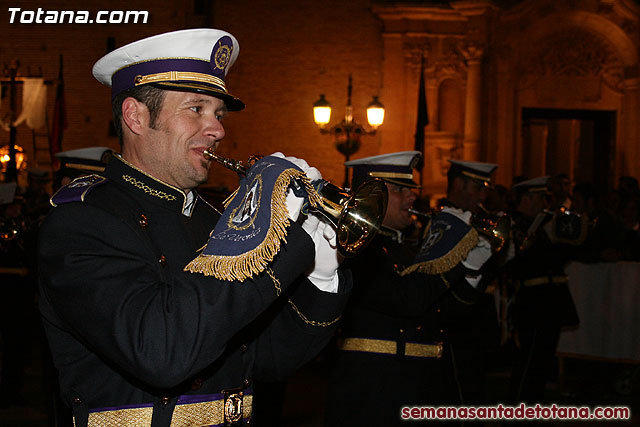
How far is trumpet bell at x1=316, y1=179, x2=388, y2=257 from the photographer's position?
2191 mm

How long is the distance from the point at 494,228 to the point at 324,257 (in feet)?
9.69

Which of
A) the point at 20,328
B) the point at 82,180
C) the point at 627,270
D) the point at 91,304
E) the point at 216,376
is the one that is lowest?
the point at 20,328

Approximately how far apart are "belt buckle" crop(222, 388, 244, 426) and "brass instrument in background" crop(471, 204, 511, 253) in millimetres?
2965

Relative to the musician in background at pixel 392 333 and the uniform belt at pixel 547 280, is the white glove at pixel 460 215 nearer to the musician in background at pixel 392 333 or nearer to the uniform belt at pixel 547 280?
the musician in background at pixel 392 333

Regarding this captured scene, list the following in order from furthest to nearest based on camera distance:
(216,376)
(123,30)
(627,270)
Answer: (123,30), (627,270), (216,376)

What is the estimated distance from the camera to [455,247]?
454 cm

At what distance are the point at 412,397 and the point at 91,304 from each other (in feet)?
8.82

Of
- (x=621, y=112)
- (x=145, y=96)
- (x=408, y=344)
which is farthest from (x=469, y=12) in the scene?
(x=145, y=96)

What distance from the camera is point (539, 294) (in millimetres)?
7188

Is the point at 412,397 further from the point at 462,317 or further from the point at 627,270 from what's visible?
the point at 627,270

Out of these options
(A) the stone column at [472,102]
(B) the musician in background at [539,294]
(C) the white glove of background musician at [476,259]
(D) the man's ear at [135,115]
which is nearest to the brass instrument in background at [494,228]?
(C) the white glove of background musician at [476,259]

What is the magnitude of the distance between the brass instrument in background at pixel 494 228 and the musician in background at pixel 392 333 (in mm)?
365

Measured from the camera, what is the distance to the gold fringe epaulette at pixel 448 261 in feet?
14.4

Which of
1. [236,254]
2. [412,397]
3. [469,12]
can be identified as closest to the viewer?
[236,254]
